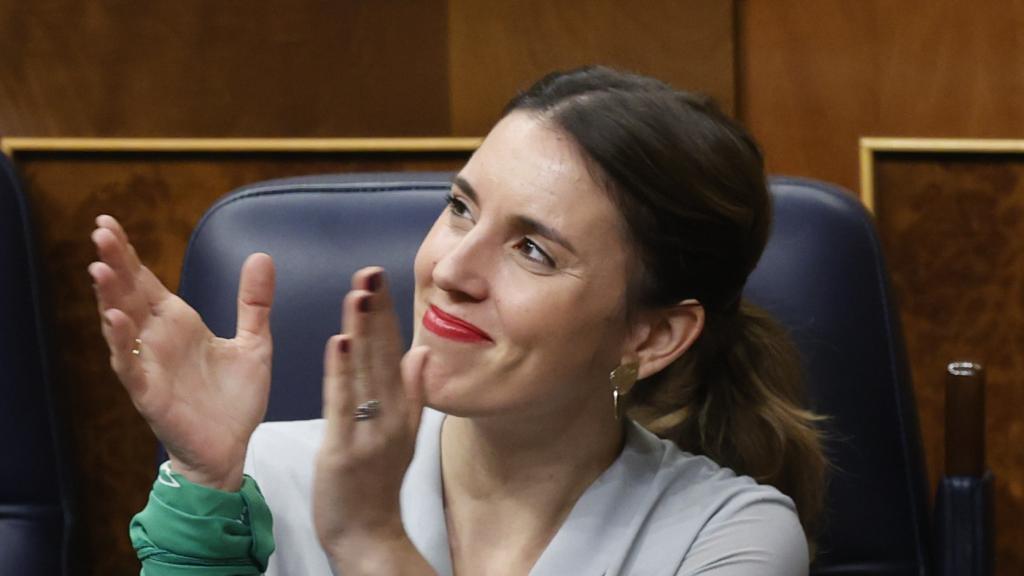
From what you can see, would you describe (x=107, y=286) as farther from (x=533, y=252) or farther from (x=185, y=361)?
(x=533, y=252)

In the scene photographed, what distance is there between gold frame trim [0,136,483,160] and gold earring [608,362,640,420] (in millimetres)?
614

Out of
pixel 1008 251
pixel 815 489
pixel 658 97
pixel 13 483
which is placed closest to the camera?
pixel 658 97

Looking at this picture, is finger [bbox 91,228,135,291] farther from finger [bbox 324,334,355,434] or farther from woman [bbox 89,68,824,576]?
finger [bbox 324,334,355,434]

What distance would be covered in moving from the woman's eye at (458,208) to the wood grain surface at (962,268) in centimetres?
79

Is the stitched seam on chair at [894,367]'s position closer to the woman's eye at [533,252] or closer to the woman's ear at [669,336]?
the woman's ear at [669,336]

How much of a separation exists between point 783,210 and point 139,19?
854 mm

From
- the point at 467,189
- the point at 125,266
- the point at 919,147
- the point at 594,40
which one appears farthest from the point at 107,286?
the point at 919,147

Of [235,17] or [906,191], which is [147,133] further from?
[906,191]

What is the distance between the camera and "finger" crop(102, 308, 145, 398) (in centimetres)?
96

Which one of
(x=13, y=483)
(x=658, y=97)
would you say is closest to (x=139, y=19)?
(x=13, y=483)

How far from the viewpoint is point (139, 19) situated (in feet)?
5.94

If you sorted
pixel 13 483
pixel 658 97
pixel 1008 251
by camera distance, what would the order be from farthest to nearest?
1. pixel 1008 251
2. pixel 13 483
3. pixel 658 97

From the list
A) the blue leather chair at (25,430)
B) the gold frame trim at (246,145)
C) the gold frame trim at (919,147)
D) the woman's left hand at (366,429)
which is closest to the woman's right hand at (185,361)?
the woman's left hand at (366,429)

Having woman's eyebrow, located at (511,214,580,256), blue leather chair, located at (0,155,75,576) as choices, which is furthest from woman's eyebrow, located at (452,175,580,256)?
blue leather chair, located at (0,155,75,576)
